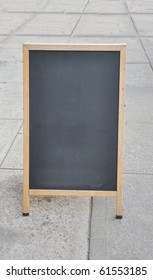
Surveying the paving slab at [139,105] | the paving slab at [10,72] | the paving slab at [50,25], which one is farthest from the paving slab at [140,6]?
the paving slab at [139,105]

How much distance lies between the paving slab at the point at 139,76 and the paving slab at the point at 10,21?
15.6ft

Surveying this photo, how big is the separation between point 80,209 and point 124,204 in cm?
43

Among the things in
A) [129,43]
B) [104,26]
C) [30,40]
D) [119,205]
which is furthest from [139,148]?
[104,26]

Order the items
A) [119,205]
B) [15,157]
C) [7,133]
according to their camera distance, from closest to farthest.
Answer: [119,205], [15,157], [7,133]

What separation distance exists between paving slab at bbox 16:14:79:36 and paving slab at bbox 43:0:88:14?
4.04 feet

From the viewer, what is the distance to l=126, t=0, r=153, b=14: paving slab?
17.4 metres

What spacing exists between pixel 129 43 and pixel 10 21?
4.94m

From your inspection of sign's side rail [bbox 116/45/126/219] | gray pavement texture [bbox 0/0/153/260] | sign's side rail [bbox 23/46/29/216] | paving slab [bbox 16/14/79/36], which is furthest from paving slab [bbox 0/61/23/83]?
sign's side rail [bbox 116/45/126/219]

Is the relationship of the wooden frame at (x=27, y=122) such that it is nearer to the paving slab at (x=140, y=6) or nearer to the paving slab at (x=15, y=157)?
the paving slab at (x=15, y=157)

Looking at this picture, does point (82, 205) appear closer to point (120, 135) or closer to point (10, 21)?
point (120, 135)

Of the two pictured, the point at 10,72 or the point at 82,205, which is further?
the point at 10,72

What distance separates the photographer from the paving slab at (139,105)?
672cm

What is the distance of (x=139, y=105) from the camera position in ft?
23.6

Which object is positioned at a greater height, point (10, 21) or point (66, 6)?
point (66, 6)
